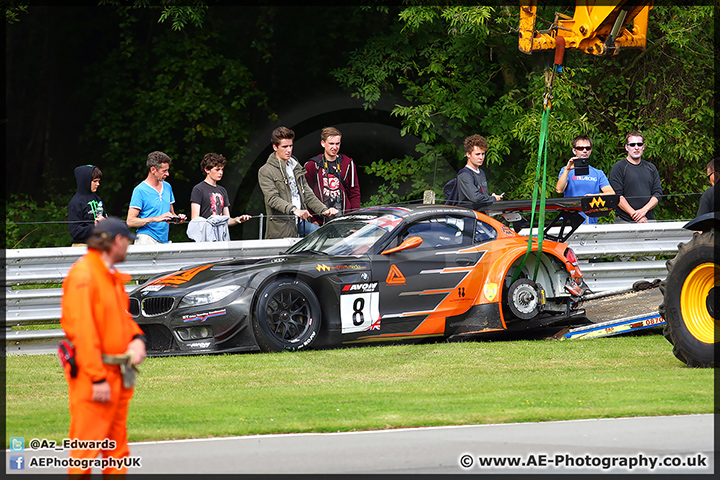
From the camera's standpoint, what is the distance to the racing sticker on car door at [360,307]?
381 inches

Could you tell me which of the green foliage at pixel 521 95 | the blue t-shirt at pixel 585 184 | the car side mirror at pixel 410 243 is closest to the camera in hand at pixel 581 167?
the blue t-shirt at pixel 585 184

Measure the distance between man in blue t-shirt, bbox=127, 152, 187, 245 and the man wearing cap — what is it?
672 centimetres

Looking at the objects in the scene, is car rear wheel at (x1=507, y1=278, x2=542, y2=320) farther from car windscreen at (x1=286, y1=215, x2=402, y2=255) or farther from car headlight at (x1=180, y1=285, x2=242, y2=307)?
car headlight at (x1=180, y1=285, x2=242, y2=307)

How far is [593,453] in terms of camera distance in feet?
17.7

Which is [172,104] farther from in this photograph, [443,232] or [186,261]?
[443,232]

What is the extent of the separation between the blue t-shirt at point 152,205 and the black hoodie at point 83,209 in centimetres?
47

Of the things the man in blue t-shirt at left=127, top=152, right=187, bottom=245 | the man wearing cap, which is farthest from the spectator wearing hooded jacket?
the man wearing cap

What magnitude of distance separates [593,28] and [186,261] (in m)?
5.65

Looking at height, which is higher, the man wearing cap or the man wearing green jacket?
the man wearing green jacket

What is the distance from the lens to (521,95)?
57.8 feet

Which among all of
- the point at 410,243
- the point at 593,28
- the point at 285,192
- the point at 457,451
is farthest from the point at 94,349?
the point at 593,28

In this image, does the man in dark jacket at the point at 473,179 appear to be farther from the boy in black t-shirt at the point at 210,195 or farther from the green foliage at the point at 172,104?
the green foliage at the point at 172,104

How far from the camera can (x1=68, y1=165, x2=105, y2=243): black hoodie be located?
36.2ft

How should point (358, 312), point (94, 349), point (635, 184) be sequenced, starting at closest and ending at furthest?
A: 1. point (94, 349)
2. point (358, 312)
3. point (635, 184)
